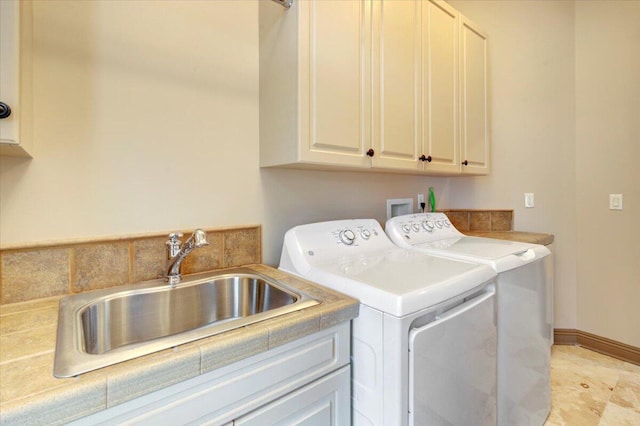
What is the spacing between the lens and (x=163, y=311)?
3.49 ft

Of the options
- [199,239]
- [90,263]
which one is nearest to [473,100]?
[199,239]

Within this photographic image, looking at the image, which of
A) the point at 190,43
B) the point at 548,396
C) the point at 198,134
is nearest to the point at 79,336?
the point at 198,134

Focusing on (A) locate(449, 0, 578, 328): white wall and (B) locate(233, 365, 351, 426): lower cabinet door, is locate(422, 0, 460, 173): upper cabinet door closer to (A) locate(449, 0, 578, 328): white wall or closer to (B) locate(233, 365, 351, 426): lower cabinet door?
(A) locate(449, 0, 578, 328): white wall

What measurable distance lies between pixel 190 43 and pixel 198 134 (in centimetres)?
38

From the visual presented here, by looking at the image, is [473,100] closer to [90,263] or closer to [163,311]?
[163,311]

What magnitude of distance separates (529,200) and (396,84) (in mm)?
1599

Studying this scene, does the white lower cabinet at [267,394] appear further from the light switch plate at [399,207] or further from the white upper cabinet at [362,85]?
the light switch plate at [399,207]

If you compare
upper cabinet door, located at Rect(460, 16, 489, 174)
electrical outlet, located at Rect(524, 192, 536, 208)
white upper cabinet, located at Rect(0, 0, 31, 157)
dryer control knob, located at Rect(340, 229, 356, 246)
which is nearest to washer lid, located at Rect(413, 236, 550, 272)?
dryer control knob, located at Rect(340, 229, 356, 246)

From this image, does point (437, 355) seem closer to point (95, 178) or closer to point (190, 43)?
point (95, 178)

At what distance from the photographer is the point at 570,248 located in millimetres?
2248

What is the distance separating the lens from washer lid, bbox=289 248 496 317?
2.78 feet

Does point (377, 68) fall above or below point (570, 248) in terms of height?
above

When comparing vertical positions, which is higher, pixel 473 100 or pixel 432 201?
pixel 473 100

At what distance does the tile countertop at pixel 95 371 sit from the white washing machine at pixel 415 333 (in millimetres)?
119
